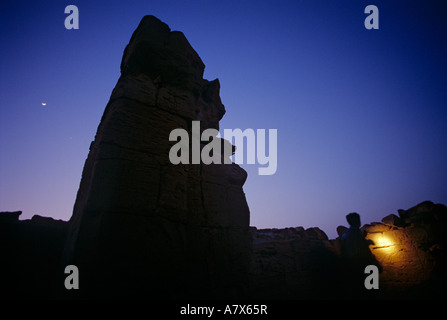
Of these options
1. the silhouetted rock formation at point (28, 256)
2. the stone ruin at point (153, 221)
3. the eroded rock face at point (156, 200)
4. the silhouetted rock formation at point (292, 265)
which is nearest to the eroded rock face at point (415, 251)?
the silhouetted rock formation at point (292, 265)

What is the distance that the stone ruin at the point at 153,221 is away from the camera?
2215 mm

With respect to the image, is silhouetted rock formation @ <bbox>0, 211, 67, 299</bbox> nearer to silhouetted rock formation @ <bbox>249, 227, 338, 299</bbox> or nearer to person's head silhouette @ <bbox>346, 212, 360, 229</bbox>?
silhouetted rock formation @ <bbox>249, 227, 338, 299</bbox>

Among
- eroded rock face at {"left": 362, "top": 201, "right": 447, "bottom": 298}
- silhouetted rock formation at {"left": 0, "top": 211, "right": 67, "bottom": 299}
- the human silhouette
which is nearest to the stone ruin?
silhouetted rock formation at {"left": 0, "top": 211, "right": 67, "bottom": 299}

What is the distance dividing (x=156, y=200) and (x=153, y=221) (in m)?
0.27

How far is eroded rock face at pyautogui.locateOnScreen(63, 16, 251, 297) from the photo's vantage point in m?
2.19

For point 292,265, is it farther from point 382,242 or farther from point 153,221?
point 382,242

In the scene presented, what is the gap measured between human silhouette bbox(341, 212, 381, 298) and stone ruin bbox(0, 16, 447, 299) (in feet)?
5.22

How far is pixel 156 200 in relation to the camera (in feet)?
8.60

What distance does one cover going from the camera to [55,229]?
2.78 meters

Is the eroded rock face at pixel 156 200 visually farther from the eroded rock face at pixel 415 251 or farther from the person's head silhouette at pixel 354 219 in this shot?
the eroded rock face at pixel 415 251

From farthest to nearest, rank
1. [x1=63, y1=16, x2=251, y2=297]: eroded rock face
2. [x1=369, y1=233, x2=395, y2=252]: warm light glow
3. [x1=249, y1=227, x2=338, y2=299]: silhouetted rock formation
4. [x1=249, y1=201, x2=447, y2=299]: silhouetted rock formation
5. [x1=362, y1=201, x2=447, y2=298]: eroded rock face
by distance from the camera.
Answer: [x1=369, y1=233, x2=395, y2=252]: warm light glow
[x1=362, y1=201, x2=447, y2=298]: eroded rock face
[x1=249, y1=201, x2=447, y2=299]: silhouetted rock formation
[x1=249, y1=227, x2=338, y2=299]: silhouetted rock formation
[x1=63, y1=16, x2=251, y2=297]: eroded rock face

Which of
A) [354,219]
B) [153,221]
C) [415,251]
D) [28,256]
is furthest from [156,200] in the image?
[415,251]

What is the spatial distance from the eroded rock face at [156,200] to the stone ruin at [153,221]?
12 millimetres
